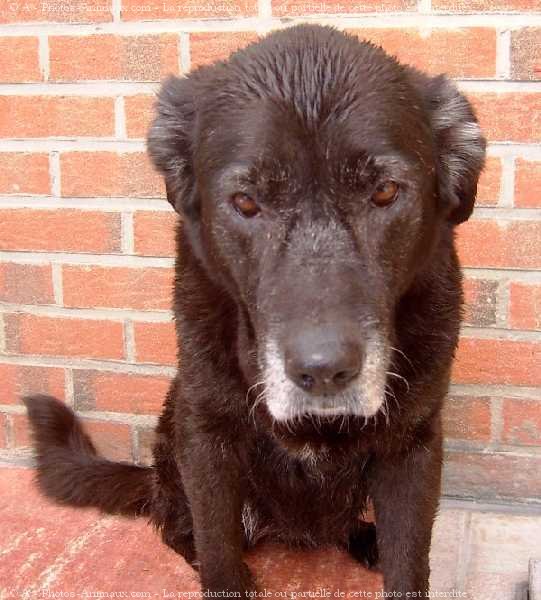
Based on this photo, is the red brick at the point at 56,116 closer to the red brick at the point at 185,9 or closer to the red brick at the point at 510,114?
the red brick at the point at 185,9

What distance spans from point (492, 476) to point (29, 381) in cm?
137

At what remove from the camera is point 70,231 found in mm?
2102

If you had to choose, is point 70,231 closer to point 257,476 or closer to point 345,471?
point 257,476

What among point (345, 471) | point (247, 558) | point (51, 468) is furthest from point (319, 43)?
point (51, 468)

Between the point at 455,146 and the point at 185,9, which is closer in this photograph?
the point at 455,146

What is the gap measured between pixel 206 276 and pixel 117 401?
871mm

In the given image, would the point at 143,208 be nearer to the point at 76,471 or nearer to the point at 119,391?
the point at 119,391

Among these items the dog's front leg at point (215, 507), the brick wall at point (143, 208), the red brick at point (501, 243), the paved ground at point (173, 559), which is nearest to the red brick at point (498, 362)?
the brick wall at point (143, 208)

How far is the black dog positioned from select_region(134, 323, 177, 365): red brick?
39cm

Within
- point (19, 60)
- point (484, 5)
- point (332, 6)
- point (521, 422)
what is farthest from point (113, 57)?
point (521, 422)

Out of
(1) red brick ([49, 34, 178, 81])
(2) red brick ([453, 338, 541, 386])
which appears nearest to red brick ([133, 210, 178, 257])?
(1) red brick ([49, 34, 178, 81])

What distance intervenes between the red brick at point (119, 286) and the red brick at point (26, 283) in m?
0.06

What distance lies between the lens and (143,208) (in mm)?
2049

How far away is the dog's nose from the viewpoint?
114 centimetres
